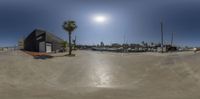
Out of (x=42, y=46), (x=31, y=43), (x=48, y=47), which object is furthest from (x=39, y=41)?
(x=48, y=47)

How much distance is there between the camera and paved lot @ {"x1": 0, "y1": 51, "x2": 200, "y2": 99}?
65.3ft

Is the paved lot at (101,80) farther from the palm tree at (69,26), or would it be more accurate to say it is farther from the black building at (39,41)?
the black building at (39,41)

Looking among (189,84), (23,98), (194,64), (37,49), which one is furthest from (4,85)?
(37,49)

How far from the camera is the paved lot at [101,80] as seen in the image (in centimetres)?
1991

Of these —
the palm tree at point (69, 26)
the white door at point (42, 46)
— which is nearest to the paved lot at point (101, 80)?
the palm tree at point (69, 26)

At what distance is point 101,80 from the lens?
26594mm

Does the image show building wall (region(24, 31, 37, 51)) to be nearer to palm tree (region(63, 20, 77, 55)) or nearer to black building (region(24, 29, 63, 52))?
black building (region(24, 29, 63, 52))

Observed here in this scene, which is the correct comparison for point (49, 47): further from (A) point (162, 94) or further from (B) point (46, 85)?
(A) point (162, 94)

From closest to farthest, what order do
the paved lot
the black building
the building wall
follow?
the paved lot < the black building < the building wall

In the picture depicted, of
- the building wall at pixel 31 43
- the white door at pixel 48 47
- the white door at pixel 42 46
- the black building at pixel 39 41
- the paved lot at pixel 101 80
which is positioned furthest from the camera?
the white door at pixel 48 47

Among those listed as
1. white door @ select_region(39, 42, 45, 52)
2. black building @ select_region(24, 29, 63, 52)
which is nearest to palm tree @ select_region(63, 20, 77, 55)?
black building @ select_region(24, 29, 63, 52)

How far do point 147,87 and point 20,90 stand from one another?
11054mm

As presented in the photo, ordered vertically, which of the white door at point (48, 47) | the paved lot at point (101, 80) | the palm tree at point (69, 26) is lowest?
the paved lot at point (101, 80)

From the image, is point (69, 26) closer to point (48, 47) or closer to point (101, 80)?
point (48, 47)
